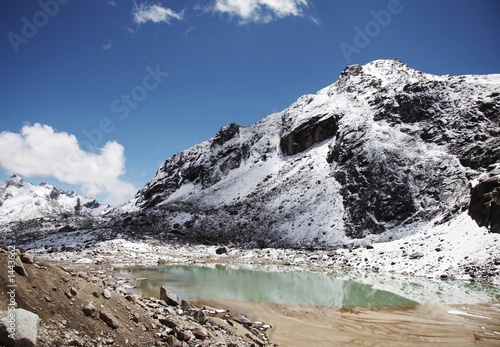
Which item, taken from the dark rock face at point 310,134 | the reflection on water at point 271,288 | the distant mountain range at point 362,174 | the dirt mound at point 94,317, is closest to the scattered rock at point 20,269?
the dirt mound at point 94,317

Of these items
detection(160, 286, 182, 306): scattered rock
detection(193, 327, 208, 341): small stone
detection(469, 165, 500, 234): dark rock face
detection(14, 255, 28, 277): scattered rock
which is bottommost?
detection(193, 327, 208, 341): small stone

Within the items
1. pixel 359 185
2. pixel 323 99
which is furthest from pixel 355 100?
pixel 359 185

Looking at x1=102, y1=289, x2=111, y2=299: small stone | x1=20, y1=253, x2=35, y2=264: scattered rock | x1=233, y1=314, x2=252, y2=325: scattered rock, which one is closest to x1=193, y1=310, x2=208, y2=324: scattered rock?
x1=233, y1=314, x2=252, y2=325: scattered rock

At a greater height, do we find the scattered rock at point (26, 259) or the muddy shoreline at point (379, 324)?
the scattered rock at point (26, 259)

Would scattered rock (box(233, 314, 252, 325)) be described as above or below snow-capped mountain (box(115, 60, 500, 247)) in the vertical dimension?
below

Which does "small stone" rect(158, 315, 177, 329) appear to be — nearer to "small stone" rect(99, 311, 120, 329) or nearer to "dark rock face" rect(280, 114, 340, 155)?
"small stone" rect(99, 311, 120, 329)

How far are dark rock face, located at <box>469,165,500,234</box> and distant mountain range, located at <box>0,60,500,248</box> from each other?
0.15 meters

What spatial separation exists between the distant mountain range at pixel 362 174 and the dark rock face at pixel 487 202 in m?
0.15

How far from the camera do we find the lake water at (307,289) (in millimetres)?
19781

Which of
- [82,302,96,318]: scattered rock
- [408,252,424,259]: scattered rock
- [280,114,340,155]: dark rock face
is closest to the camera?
[82,302,96,318]: scattered rock

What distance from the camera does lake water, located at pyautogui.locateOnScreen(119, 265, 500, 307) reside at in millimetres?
19781

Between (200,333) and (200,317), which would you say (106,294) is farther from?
(200,317)

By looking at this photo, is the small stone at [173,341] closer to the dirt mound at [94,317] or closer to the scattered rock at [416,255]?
the dirt mound at [94,317]

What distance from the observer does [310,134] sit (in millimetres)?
90875
